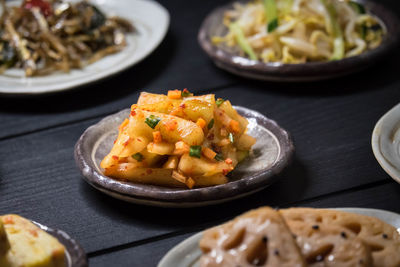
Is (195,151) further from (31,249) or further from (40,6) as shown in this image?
(40,6)

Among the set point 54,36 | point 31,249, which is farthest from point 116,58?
point 31,249

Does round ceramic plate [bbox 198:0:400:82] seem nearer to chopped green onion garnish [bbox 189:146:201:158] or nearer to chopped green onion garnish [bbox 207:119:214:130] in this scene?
chopped green onion garnish [bbox 207:119:214:130]

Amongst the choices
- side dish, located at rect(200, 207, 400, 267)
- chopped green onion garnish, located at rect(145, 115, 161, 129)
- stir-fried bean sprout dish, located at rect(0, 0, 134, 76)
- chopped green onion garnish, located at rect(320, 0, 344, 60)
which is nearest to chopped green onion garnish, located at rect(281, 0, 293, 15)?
chopped green onion garnish, located at rect(320, 0, 344, 60)

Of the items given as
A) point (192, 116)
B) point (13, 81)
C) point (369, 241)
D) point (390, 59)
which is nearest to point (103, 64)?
point (13, 81)

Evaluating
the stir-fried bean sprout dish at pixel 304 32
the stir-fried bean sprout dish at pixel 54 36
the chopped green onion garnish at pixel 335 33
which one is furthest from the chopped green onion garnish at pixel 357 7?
the stir-fried bean sprout dish at pixel 54 36

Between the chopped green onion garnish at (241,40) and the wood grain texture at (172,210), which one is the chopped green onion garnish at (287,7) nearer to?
the chopped green onion garnish at (241,40)
